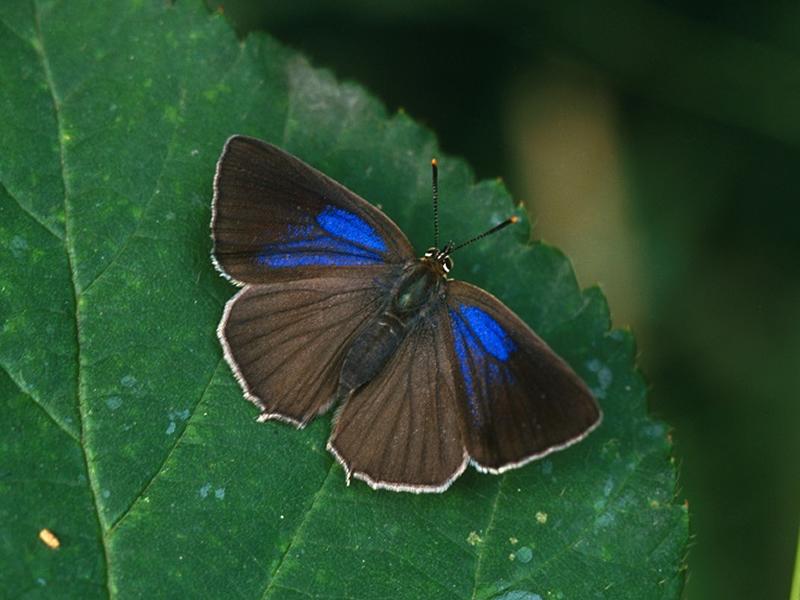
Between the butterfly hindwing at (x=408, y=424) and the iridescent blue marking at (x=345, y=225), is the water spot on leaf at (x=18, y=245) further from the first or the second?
the butterfly hindwing at (x=408, y=424)

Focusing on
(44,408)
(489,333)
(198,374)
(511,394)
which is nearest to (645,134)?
(489,333)

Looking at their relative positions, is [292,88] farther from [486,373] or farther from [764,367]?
[764,367]

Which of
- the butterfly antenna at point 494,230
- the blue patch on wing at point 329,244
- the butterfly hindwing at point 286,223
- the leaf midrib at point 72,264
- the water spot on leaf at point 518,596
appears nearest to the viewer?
the leaf midrib at point 72,264

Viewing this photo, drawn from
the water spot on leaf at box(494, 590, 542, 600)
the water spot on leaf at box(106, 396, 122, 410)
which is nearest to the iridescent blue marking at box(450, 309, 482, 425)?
the water spot on leaf at box(494, 590, 542, 600)

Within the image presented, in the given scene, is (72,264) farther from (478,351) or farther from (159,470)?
(478,351)

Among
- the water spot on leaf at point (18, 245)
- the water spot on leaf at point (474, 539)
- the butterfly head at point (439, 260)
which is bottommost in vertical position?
the water spot on leaf at point (474, 539)

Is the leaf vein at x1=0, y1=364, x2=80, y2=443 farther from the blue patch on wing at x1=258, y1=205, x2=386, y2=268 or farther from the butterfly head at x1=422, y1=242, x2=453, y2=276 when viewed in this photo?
the butterfly head at x1=422, y1=242, x2=453, y2=276

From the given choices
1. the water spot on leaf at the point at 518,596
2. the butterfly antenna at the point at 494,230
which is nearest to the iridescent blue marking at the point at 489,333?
the butterfly antenna at the point at 494,230
